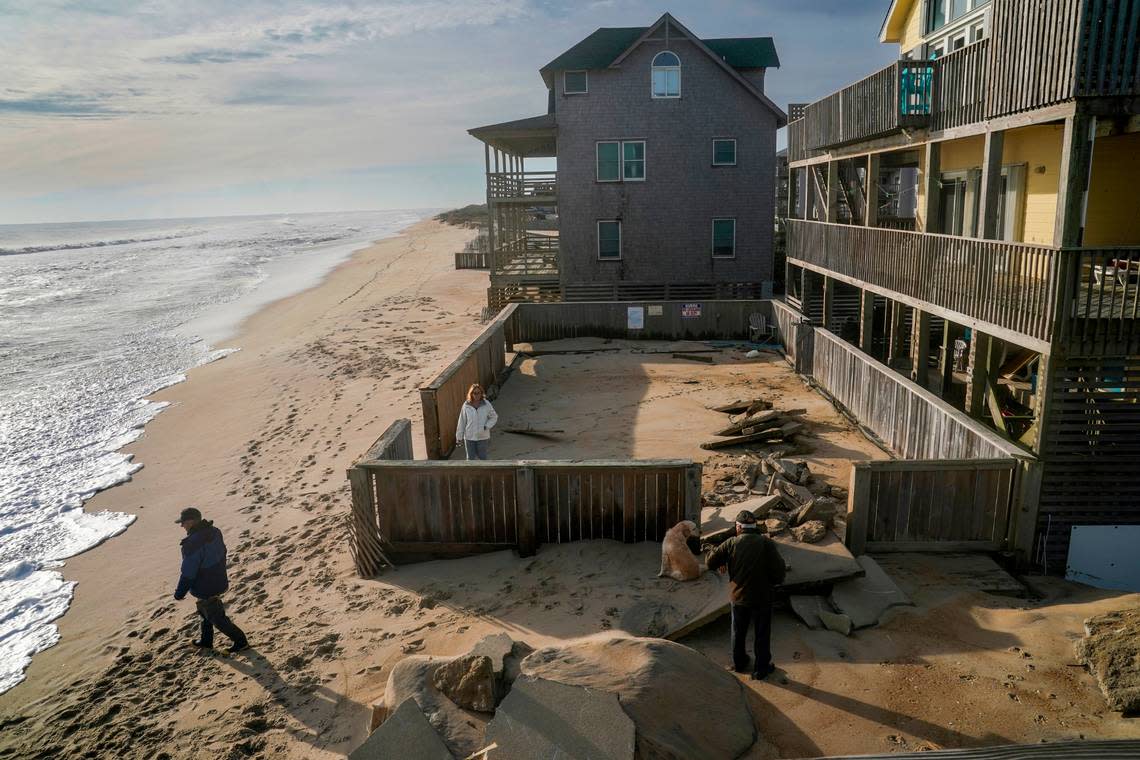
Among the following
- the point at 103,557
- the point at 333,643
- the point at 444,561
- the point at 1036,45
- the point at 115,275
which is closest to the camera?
the point at 333,643

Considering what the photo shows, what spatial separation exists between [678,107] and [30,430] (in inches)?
908

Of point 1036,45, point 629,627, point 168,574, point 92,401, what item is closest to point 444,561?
point 629,627

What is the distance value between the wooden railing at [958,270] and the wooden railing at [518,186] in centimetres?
1247

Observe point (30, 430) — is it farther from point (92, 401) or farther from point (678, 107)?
point (678, 107)

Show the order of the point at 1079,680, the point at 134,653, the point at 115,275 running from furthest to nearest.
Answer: the point at 115,275
the point at 134,653
the point at 1079,680

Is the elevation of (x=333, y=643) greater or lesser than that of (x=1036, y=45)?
lesser

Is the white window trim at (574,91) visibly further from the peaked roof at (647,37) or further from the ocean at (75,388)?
the ocean at (75,388)

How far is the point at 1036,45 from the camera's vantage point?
1076 cm

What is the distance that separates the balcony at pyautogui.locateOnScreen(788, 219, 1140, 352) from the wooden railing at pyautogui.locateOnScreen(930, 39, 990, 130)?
2064 mm

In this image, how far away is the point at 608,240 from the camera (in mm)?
30812

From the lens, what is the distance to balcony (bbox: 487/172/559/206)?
30.3m

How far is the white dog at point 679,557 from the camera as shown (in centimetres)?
841

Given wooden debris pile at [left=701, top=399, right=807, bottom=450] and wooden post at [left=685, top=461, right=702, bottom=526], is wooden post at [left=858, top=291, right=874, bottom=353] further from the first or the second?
wooden post at [left=685, top=461, right=702, bottom=526]

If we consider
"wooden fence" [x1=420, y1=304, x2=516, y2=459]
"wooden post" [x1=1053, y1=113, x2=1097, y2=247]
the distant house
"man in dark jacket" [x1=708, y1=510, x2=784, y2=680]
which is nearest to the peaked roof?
the distant house
